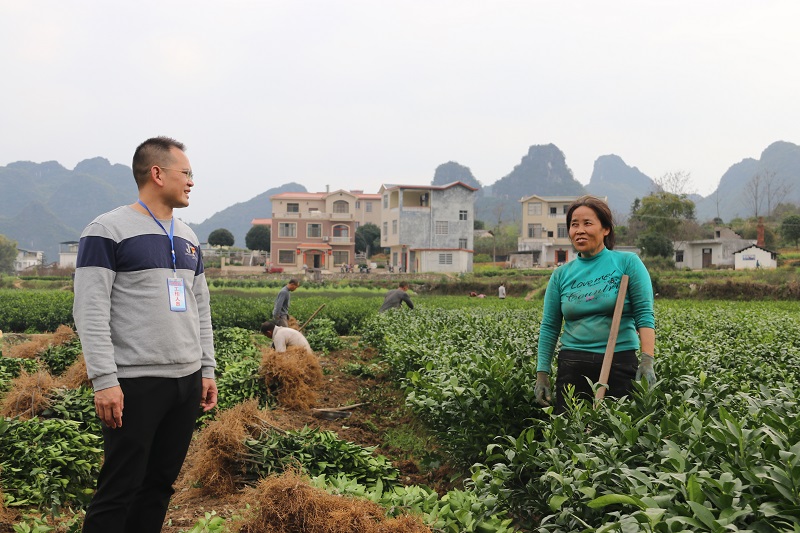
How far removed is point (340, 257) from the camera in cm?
6506

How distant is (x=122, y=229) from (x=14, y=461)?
8.75ft

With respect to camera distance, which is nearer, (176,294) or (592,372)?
(176,294)

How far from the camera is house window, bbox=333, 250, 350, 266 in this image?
6469cm

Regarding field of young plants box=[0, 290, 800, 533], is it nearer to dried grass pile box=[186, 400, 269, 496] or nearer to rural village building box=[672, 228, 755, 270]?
dried grass pile box=[186, 400, 269, 496]

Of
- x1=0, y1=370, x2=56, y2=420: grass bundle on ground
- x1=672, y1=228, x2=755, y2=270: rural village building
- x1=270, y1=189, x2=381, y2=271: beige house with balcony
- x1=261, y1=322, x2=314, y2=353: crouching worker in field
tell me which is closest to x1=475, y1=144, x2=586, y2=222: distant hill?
x1=270, y1=189, x2=381, y2=271: beige house with balcony

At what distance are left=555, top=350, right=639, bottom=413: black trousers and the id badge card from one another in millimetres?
2209

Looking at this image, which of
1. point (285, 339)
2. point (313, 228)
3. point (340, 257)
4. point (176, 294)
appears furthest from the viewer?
point (340, 257)

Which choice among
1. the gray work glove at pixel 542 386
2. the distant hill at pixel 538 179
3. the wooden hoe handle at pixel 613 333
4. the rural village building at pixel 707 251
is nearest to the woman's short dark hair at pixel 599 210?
the wooden hoe handle at pixel 613 333

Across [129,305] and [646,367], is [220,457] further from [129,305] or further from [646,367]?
[646,367]

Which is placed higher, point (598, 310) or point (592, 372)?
point (598, 310)

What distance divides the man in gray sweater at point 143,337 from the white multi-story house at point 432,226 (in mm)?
51165

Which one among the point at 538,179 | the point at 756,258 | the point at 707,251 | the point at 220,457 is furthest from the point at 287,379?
the point at 538,179

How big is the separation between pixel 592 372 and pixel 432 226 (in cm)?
5265

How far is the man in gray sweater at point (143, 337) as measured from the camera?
2.92 m
